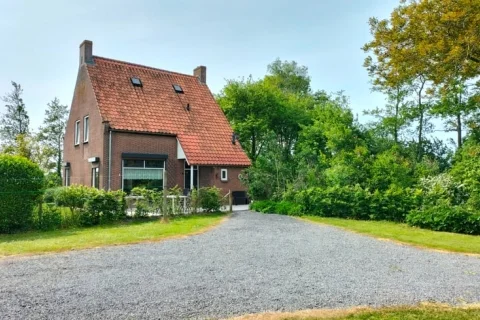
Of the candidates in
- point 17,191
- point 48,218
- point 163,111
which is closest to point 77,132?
point 163,111

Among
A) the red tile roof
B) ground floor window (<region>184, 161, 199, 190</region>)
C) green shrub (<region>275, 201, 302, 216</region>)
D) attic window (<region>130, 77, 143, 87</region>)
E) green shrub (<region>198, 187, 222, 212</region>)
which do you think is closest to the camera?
green shrub (<region>198, 187, 222, 212</region>)

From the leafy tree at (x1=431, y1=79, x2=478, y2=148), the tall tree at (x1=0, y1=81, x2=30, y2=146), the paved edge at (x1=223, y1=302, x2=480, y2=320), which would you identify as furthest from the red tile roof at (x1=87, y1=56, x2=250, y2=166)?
the tall tree at (x1=0, y1=81, x2=30, y2=146)

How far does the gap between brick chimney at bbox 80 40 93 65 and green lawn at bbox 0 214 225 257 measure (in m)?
11.8

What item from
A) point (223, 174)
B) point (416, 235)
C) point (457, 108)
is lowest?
point (416, 235)

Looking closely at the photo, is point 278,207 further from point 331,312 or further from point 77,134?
point 77,134

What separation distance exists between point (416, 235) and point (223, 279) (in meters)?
7.67

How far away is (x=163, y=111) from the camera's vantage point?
21.4 metres

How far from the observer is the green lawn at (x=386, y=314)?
14.6ft

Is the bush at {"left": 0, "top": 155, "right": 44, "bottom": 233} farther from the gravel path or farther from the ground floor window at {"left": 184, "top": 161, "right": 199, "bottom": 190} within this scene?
the ground floor window at {"left": 184, "top": 161, "right": 199, "bottom": 190}

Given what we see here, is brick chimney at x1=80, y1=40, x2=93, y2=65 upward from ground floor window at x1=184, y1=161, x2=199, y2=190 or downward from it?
upward

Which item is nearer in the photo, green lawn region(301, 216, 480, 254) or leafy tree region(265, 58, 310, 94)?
green lawn region(301, 216, 480, 254)

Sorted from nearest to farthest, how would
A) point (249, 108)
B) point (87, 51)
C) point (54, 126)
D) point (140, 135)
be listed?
point (140, 135), point (87, 51), point (249, 108), point (54, 126)

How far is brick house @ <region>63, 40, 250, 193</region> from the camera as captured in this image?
62.3ft

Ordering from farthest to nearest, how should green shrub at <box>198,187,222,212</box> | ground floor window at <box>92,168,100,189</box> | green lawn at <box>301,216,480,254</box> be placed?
ground floor window at <box>92,168,100,189</box> < green shrub at <box>198,187,222,212</box> < green lawn at <box>301,216,480,254</box>
